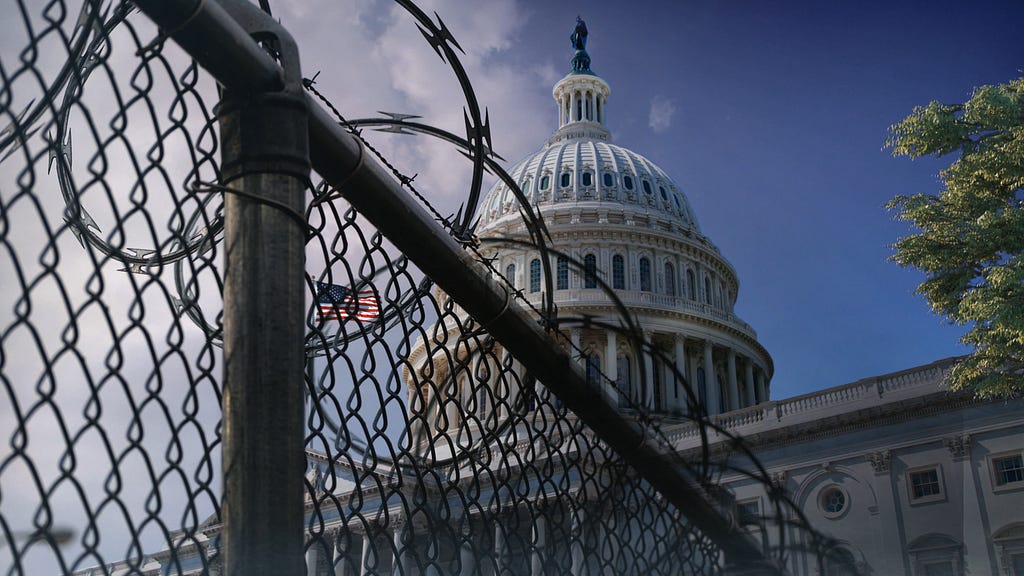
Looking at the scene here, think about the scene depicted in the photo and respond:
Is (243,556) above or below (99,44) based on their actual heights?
below

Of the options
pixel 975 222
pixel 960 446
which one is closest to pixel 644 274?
pixel 960 446

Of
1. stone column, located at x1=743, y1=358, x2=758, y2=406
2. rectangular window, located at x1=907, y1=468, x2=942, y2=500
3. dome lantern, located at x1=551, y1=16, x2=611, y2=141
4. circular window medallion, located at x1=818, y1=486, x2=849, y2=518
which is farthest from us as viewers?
dome lantern, located at x1=551, y1=16, x2=611, y2=141

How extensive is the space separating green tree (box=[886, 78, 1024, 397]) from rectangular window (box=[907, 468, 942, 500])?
14.8 metres

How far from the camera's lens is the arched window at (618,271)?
241 feet

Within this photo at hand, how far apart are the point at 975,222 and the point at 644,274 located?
5277 cm

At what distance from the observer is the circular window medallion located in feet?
131

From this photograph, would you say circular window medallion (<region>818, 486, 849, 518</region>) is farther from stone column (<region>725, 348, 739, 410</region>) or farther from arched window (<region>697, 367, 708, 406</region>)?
stone column (<region>725, 348, 739, 410</region>)

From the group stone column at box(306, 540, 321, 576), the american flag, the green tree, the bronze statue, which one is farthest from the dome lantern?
the american flag

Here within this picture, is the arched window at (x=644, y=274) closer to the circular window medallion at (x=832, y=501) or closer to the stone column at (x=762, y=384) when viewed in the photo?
the stone column at (x=762, y=384)

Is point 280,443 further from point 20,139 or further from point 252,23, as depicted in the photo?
point 252,23

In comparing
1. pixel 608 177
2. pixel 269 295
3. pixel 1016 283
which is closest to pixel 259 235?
pixel 269 295

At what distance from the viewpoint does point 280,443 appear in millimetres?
2611

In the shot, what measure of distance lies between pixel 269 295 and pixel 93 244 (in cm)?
54

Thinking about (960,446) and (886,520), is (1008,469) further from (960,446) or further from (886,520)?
(886,520)
